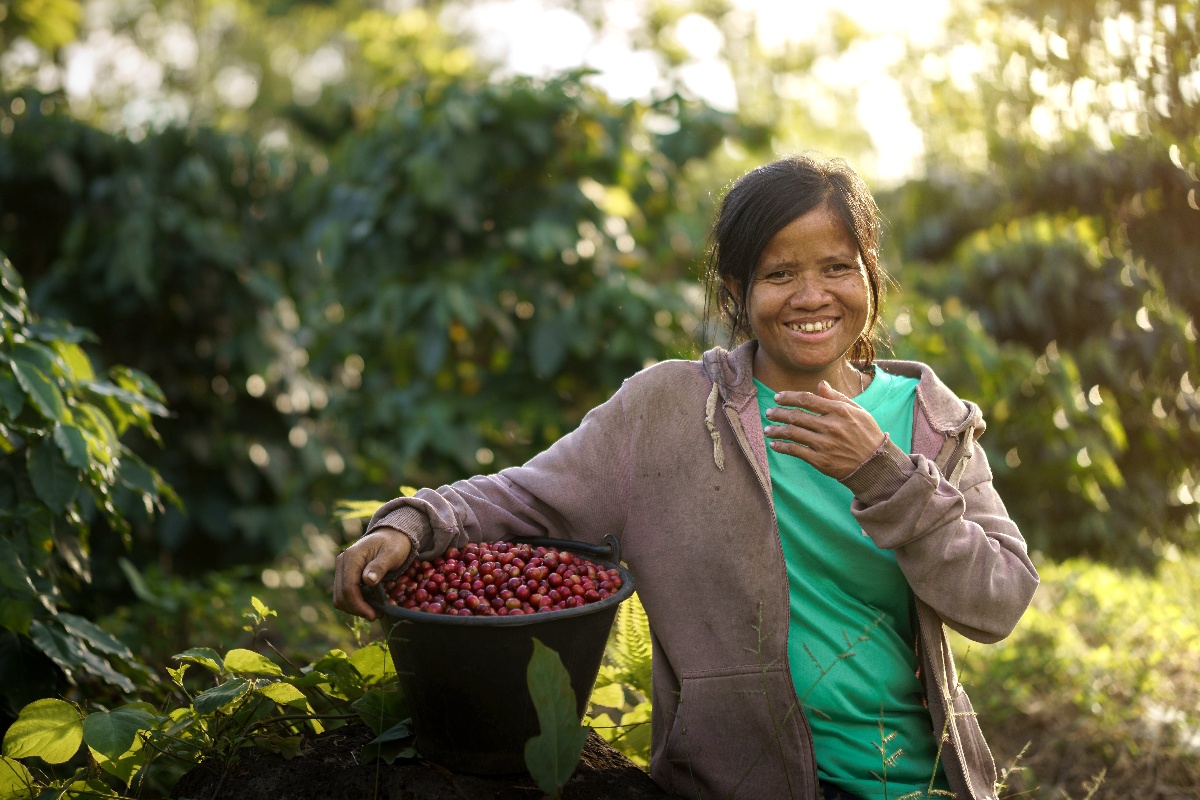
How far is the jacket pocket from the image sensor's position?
6.21 ft

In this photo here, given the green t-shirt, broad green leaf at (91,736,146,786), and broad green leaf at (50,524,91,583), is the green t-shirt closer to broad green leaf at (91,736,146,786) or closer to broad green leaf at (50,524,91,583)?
broad green leaf at (91,736,146,786)

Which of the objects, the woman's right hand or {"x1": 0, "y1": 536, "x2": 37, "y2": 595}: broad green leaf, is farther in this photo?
{"x1": 0, "y1": 536, "x2": 37, "y2": 595}: broad green leaf

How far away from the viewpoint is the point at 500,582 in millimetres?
1821

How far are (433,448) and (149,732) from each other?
8.75 ft

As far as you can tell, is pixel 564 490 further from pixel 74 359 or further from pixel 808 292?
pixel 74 359

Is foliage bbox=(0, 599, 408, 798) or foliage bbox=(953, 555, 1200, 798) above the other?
foliage bbox=(0, 599, 408, 798)

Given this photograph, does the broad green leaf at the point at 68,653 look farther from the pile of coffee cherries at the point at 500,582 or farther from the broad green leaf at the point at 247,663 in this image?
the pile of coffee cherries at the point at 500,582

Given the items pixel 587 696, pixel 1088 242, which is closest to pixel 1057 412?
pixel 1088 242

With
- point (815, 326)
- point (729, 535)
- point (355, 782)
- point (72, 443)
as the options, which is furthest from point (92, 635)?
point (815, 326)

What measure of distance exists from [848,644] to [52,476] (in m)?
1.74

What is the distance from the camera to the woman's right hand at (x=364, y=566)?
1792 mm

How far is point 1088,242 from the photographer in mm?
5789

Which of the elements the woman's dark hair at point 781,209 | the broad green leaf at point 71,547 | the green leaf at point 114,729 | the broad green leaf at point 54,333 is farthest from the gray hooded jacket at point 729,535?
the broad green leaf at point 54,333

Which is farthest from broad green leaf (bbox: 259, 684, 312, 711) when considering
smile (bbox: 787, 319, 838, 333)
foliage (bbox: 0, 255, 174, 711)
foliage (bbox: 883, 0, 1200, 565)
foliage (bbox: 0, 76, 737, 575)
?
foliage (bbox: 883, 0, 1200, 565)
